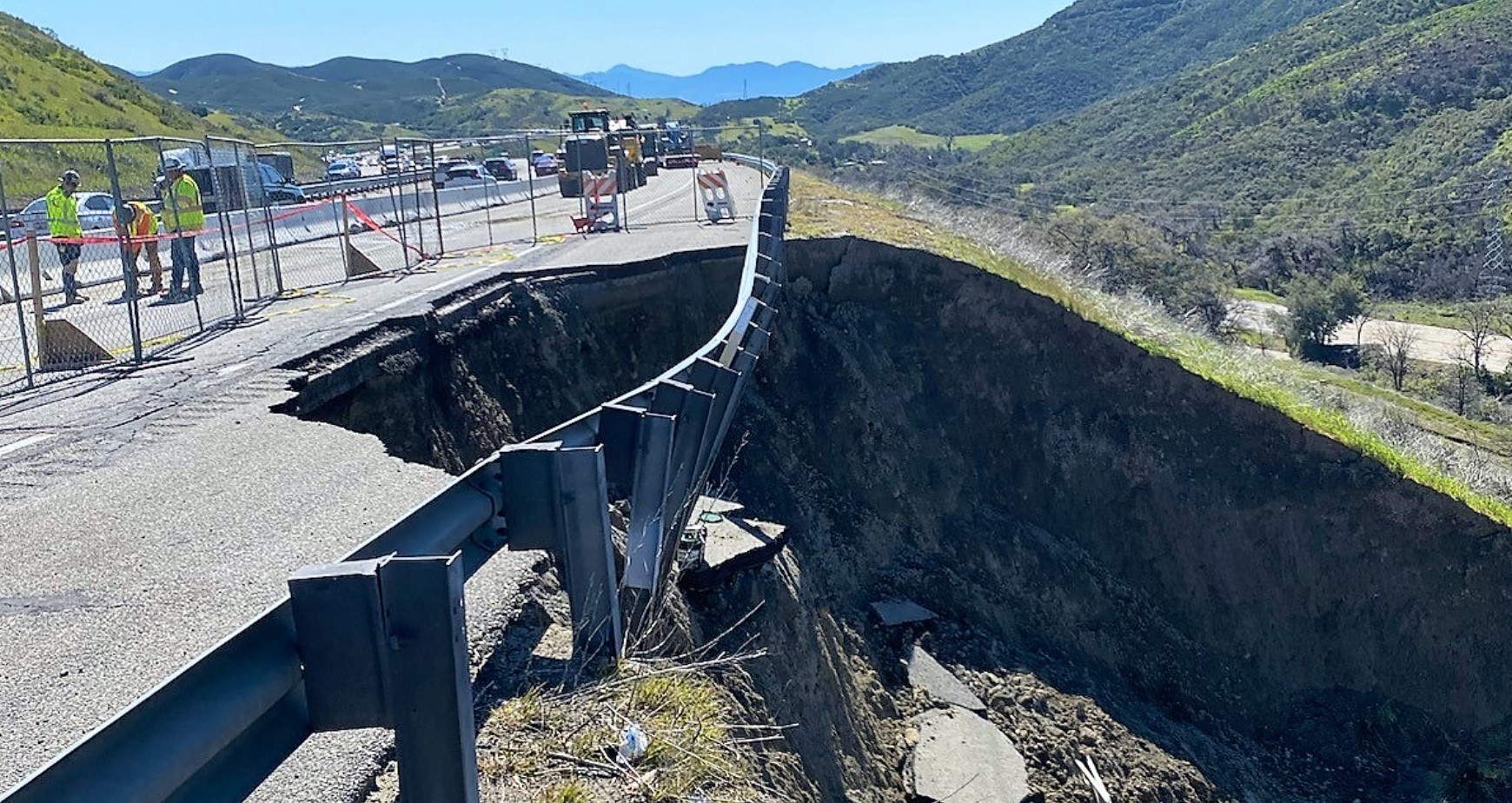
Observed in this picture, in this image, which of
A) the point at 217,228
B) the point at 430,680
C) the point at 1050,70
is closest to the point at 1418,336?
the point at 217,228

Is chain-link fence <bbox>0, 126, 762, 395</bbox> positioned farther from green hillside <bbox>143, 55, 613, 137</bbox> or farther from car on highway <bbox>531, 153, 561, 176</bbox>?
green hillside <bbox>143, 55, 613, 137</bbox>

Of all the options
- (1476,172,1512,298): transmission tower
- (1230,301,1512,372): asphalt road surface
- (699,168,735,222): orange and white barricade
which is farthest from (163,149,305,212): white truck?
(1476,172,1512,298): transmission tower

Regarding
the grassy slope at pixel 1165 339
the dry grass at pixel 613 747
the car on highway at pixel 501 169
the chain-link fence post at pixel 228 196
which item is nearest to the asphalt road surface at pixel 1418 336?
the grassy slope at pixel 1165 339

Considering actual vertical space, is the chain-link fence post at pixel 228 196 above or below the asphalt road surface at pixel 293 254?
above

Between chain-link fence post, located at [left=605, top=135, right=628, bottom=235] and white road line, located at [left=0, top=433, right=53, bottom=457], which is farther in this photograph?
chain-link fence post, located at [left=605, top=135, right=628, bottom=235]

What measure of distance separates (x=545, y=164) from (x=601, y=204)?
86.2 ft

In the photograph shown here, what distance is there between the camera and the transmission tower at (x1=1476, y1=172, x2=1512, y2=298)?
2093 inches

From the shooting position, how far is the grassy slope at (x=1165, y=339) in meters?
17.8

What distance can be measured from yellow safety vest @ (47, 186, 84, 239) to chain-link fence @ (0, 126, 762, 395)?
2 cm

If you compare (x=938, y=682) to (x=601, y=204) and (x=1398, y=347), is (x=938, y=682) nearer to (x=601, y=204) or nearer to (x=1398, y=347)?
(x=601, y=204)

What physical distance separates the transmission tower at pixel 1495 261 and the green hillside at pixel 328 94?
284ft

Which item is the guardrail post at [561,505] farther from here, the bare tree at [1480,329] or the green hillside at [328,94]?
the green hillside at [328,94]

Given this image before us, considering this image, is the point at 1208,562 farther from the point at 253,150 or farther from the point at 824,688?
the point at 253,150

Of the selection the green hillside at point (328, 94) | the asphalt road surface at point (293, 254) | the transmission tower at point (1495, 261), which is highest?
the green hillside at point (328, 94)
